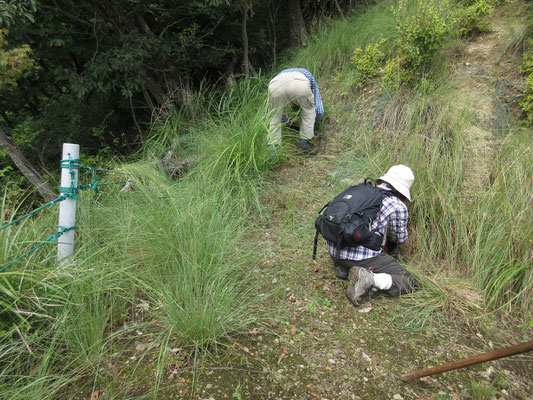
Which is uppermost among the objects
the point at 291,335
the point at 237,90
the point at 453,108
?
the point at 237,90

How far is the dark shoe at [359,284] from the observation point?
233 centimetres

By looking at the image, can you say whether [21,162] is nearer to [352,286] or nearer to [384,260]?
[352,286]

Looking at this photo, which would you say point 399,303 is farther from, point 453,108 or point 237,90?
point 237,90

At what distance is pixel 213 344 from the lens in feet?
6.23

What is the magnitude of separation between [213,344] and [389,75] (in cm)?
409

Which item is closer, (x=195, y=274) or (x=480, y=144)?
(x=195, y=274)

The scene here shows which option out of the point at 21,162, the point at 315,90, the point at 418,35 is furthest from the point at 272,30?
A: the point at 21,162

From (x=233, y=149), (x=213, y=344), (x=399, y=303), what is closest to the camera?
(x=213, y=344)

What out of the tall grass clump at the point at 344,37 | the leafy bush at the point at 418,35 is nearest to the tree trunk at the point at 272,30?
the tall grass clump at the point at 344,37

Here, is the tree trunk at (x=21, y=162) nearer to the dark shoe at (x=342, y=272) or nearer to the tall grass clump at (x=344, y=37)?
the dark shoe at (x=342, y=272)

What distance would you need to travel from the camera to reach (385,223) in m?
2.54

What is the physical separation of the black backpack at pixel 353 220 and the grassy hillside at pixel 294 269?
468mm

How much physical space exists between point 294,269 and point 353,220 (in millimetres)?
745

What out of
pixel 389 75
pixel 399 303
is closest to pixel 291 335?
pixel 399 303
